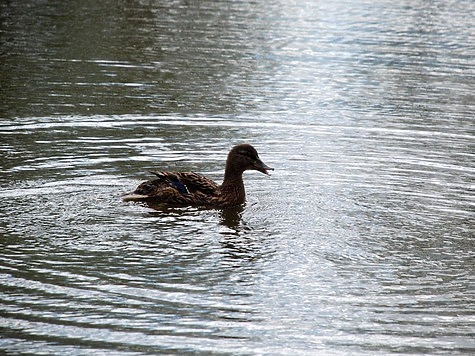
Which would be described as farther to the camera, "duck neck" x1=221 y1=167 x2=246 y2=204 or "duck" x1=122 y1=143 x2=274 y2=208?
"duck neck" x1=221 y1=167 x2=246 y2=204

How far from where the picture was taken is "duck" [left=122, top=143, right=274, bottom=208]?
38.6 feet

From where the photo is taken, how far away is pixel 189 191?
11906mm

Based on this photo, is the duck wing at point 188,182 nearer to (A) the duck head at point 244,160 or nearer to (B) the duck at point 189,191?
(B) the duck at point 189,191

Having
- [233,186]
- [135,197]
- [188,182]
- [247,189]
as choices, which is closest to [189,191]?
[188,182]

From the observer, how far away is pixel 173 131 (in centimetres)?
1497

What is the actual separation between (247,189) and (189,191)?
103cm

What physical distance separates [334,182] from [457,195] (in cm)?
139

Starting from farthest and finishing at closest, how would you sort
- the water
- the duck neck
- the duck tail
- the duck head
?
1. the duck head
2. the duck neck
3. the duck tail
4. the water

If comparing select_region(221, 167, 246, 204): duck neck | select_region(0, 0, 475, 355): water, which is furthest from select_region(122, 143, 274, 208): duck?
select_region(0, 0, 475, 355): water

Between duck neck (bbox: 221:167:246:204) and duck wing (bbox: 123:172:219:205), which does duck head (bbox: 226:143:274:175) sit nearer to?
duck neck (bbox: 221:167:246:204)

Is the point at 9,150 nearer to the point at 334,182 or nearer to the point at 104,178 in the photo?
the point at 104,178

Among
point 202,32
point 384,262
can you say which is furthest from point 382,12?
point 384,262

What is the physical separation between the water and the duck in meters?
0.22

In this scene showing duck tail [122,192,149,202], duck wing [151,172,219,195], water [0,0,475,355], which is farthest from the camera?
duck wing [151,172,219,195]
